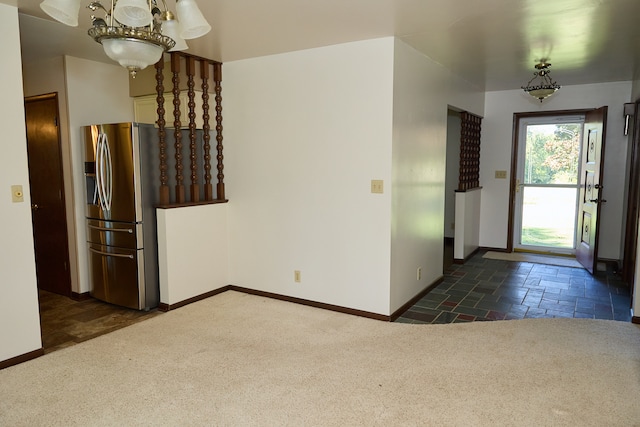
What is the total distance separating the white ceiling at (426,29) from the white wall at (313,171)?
252 millimetres

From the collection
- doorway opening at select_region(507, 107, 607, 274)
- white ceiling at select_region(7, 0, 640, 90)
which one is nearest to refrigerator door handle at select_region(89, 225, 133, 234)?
white ceiling at select_region(7, 0, 640, 90)

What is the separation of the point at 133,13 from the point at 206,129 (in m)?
2.87

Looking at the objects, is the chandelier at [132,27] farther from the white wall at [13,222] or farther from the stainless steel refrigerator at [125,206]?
the stainless steel refrigerator at [125,206]

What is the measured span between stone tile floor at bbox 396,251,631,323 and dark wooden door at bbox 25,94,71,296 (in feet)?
11.3

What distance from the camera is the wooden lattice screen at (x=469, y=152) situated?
5723 millimetres

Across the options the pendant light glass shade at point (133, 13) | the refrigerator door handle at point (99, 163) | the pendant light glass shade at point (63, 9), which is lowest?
the refrigerator door handle at point (99, 163)

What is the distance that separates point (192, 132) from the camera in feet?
13.8

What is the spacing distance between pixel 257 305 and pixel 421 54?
276 cm

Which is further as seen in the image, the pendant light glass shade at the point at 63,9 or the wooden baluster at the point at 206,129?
the wooden baluster at the point at 206,129

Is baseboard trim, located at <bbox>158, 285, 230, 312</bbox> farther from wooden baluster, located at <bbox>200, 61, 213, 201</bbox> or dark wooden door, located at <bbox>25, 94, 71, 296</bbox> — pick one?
dark wooden door, located at <bbox>25, 94, 71, 296</bbox>

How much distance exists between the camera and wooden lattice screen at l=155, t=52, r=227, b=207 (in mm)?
3936

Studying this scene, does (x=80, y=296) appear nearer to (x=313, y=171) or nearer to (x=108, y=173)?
(x=108, y=173)

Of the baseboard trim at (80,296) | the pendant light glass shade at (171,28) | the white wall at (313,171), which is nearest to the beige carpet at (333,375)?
the white wall at (313,171)

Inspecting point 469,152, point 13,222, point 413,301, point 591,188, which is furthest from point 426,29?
point 591,188
